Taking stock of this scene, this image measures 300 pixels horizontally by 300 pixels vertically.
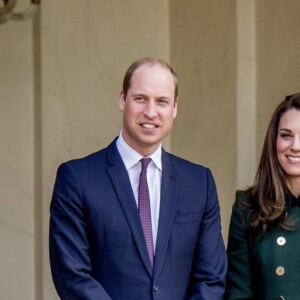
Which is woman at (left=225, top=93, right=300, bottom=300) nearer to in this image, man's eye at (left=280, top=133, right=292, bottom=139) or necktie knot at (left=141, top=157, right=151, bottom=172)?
man's eye at (left=280, top=133, right=292, bottom=139)

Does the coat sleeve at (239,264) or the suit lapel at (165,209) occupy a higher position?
the suit lapel at (165,209)

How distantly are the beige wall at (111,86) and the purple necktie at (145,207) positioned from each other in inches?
48.7

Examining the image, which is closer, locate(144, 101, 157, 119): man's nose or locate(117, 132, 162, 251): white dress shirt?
locate(144, 101, 157, 119): man's nose

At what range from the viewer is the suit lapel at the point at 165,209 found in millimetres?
3961

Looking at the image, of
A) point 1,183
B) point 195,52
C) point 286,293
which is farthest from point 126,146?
point 195,52

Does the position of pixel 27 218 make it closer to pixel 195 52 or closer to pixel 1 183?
pixel 1 183

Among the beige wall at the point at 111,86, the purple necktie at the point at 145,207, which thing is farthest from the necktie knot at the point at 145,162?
the beige wall at the point at 111,86

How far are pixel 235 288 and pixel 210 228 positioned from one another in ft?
0.98

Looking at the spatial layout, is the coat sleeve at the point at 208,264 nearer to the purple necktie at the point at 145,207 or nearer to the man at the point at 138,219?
the man at the point at 138,219

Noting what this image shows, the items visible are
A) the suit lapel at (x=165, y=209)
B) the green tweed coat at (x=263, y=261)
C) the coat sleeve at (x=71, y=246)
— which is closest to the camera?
the coat sleeve at (x=71, y=246)

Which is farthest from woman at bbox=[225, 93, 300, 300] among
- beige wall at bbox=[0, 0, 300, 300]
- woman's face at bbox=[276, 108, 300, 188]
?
beige wall at bbox=[0, 0, 300, 300]

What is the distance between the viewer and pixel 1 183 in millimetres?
5164

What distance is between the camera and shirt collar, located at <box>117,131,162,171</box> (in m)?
4.06

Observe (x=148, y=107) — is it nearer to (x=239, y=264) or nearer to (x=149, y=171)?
(x=149, y=171)
